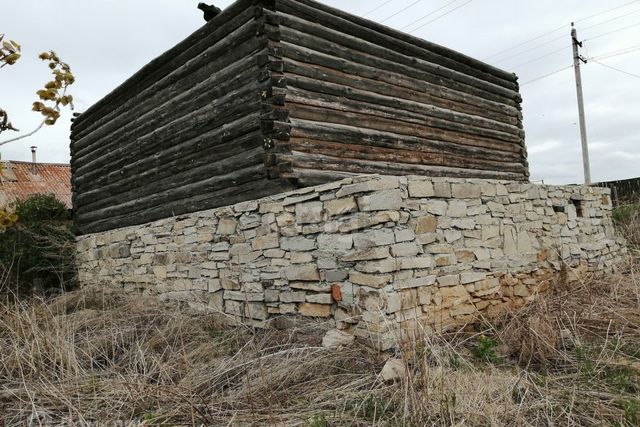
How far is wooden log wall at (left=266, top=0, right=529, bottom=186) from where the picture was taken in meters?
5.59

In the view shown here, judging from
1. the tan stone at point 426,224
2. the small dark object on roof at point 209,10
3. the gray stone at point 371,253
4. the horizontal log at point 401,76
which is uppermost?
the small dark object on roof at point 209,10

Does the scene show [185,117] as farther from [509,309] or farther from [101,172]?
[509,309]

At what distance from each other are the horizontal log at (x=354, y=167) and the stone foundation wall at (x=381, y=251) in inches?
17.5

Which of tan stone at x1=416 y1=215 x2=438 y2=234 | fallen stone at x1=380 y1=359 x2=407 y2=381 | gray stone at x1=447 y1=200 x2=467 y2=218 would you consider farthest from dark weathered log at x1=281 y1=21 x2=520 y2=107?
fallen stone at x1=380 y1=359 x2=407 y2=381

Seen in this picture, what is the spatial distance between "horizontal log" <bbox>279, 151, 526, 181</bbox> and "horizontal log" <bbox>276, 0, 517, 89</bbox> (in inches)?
70.0

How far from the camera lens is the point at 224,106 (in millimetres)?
6137

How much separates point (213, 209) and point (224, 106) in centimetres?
135

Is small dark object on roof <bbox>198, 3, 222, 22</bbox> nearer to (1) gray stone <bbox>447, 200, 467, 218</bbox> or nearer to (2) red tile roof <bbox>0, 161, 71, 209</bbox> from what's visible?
(1) gray stone <bbox>447, 200, 467, 218</bbox>

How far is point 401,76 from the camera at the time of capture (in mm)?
6895

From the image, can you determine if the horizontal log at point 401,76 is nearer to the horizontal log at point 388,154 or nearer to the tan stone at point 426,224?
the horizontal log at point 388,154

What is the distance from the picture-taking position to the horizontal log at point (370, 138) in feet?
18.3

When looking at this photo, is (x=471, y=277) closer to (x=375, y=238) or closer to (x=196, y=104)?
(x=375, y=238)

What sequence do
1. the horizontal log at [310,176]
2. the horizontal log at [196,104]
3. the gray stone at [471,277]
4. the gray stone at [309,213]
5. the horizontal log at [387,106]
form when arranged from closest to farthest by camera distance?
the gray stone at [309,213] → the gray stone at [471,277] → the horizontal log at [310,176] → the horizontal log at [387,106] → the horizontal log at [196,104]

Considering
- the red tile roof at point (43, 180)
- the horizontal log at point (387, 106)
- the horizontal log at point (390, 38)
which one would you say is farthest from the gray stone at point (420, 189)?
the red tile roof at point (43, 180)
